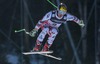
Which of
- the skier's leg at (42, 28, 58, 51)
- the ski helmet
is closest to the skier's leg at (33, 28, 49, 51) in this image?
the skier's leg at (42, 28, 58, 51)

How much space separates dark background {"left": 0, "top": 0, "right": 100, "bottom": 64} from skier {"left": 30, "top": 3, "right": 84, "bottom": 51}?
10cm

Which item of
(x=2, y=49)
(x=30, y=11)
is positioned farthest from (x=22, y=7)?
(x=2, y=49)

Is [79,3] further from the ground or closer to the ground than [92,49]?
further from the ground

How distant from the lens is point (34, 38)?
1416 cm

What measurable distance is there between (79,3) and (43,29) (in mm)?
1067

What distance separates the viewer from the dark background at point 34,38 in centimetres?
1412

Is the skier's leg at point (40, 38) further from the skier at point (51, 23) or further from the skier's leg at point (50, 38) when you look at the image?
the skier's leg at point (50, 38)

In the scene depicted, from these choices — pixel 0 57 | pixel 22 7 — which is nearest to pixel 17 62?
pixel 0 57

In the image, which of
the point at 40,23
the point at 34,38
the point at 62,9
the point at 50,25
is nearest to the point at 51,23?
the point at 50,25

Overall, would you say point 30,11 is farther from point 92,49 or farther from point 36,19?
point 92,49

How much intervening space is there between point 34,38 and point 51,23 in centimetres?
53

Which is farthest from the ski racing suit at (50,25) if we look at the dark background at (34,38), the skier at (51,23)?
the dark background at (34,38)

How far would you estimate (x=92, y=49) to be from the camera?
14.5 meters

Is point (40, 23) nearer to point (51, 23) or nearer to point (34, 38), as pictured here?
point (51, 23)
